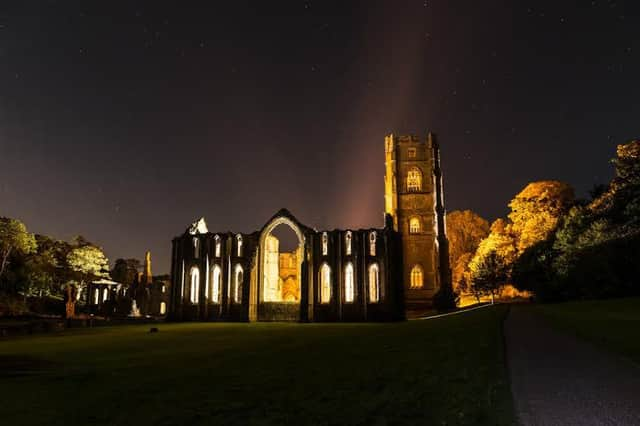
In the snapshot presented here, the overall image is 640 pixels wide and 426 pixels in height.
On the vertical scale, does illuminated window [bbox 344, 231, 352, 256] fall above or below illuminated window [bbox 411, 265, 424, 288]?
above

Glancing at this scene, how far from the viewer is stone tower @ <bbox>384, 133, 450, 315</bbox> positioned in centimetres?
6128

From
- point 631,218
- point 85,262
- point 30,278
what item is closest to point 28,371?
point 631,218

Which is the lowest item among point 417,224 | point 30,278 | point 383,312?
point 383,312

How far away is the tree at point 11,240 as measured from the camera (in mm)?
49281

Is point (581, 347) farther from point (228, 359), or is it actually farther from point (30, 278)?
point (30, 278)

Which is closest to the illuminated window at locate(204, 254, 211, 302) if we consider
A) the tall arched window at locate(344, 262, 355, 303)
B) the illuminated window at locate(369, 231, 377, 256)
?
the tall arched window at locate(344, 262, 355, 303)

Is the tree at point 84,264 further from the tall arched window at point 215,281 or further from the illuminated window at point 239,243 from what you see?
the illuminated window at point 239,243

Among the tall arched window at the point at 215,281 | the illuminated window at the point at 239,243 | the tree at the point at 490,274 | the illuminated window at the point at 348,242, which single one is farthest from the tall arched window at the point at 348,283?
the tree at the point at 490,274

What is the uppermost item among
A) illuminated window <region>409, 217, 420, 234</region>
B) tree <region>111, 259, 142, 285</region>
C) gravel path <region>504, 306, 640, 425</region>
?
illuminated window <region>409, 217, 420, 234</region>

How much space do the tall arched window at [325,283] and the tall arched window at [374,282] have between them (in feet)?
13.3

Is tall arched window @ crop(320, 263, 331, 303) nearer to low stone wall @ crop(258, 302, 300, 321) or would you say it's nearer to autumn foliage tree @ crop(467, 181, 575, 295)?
low stone wall @ crop(258, 302, 300, 321)

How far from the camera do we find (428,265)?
204 feet

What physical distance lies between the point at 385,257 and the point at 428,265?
1958cm

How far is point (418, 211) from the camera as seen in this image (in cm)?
6512
